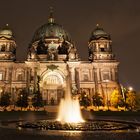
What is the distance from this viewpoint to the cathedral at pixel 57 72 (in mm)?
62406

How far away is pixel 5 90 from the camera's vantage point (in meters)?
62.1

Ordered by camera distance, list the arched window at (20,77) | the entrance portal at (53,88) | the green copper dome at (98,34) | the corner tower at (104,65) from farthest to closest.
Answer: the green copper dome at (98,34)
the arched window at (20,77)
the corner tower at (104,65)
the entrance portal at (53,88)

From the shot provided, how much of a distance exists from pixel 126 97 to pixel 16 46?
42.5m

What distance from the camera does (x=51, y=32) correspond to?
78188 millimetres

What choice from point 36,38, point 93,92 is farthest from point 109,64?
point 36,38

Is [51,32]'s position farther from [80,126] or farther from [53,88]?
[80,126]

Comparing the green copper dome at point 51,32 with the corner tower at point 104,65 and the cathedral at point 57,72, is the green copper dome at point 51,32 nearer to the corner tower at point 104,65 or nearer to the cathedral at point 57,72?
the cathedral at point 57,72

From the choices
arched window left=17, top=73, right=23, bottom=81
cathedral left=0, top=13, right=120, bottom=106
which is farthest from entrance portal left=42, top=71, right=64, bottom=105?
arched window left=17, top=73, right=23, bottom=81

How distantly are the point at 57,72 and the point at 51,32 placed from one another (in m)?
21.0

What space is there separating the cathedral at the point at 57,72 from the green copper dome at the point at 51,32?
10.4 m

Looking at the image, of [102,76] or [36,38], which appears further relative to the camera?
[36,38]

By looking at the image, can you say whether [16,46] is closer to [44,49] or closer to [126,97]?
[44,49]

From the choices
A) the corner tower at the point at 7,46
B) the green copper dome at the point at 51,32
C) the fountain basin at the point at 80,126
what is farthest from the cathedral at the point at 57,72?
the fountain basin at the point at 80,126

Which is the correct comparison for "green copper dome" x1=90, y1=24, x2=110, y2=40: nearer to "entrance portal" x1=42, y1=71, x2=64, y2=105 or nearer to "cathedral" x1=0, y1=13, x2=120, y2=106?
"cathedral" x1=0, y1=13, x2=120, y2=106
